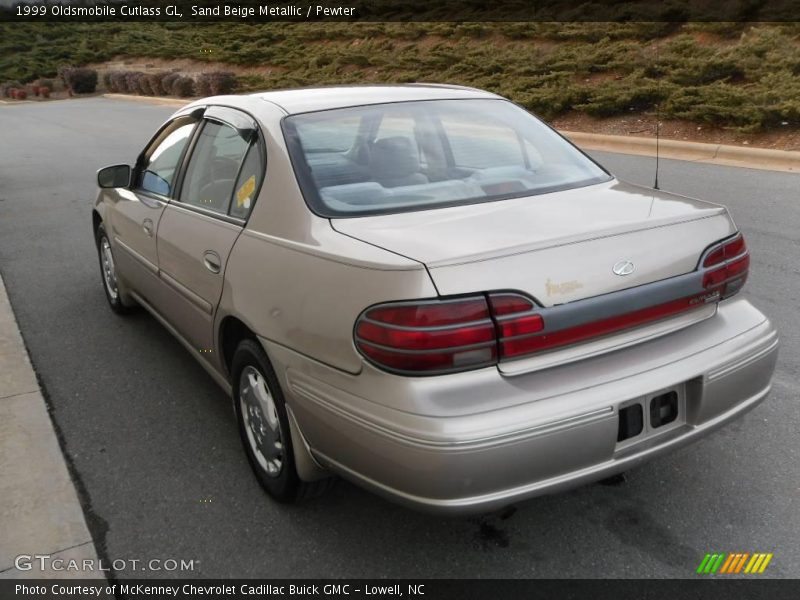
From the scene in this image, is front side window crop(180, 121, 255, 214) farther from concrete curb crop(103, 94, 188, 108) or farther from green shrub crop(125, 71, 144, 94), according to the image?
green shrub crop(125, 71, 144, 94)

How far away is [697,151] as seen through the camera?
11656 mm

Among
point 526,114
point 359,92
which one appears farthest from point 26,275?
point 526,114

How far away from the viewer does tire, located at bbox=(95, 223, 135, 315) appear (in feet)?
17.4

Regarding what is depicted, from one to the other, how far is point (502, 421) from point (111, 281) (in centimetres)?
398

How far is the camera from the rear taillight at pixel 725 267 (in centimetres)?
277

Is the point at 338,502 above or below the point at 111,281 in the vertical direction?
below

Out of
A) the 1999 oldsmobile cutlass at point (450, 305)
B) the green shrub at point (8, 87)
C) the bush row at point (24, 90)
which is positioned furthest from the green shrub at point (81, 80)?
the 1999 oldsmobile cutlass at point (450, 305)

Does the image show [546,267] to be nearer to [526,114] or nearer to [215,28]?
[526,114]

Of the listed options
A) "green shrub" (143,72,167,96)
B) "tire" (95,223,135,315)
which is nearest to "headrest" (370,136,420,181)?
"tire" (95,223,135,315)

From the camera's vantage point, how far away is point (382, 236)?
267 cm

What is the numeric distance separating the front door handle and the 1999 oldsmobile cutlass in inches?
0.5

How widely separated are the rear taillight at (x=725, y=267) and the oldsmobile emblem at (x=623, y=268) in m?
0.35

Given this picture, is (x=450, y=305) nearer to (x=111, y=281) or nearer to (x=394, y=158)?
(x=394, y=158)

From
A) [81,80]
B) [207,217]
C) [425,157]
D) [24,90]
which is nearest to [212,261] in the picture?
[207,217]
